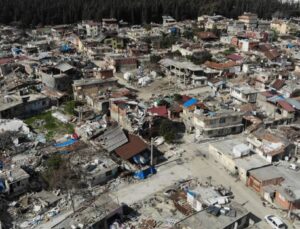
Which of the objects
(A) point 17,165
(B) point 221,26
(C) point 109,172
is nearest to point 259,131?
(C) point 109,172

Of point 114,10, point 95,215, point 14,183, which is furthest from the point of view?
point 114,10

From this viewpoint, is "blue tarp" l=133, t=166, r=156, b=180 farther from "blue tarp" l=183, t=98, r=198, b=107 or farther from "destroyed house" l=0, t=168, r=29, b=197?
"blue tarp" l=183, t=98, r=198, b=107

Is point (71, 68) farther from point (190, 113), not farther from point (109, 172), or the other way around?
point (109, 172)

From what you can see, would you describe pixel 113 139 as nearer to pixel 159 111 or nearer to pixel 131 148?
pixel 131 148

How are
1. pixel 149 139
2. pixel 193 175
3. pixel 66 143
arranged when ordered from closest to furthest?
pixel 193 175, pixel 66 143, pixel 149 139

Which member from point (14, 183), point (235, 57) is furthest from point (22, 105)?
point (235, 57)

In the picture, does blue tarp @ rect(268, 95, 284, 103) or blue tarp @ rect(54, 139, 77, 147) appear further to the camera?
blue tarp @ rect(268, 95, 284, 103)

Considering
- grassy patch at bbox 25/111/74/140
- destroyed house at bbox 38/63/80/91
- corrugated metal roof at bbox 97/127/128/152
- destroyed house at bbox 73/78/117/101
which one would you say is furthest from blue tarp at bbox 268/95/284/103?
destroyed house at bbox 38/63/80/91
